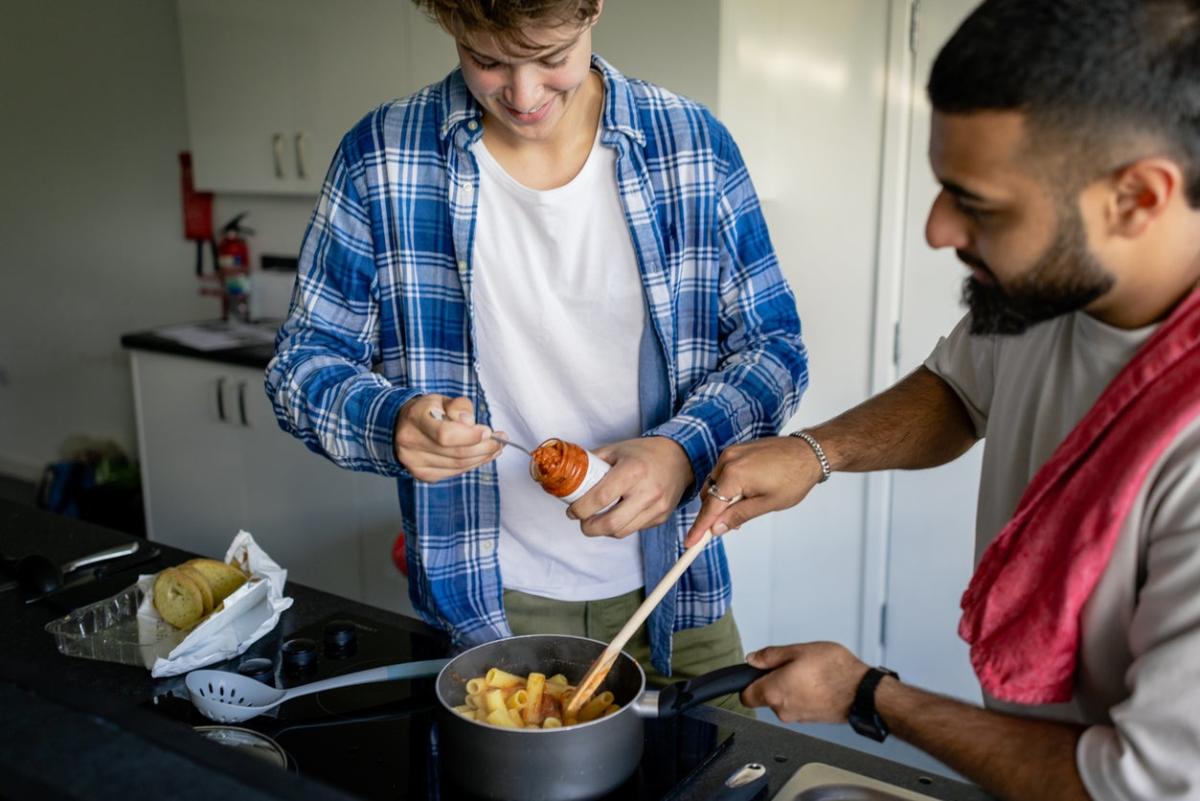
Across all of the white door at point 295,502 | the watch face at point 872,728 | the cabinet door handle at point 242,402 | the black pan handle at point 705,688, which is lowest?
the white door at point 295,502

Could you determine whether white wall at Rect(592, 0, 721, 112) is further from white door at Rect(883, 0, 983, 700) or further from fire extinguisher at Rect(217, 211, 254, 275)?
fire extinguisher at Rect(217, 211, 254, 275)

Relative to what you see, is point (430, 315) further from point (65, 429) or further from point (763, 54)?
point (65, 429)

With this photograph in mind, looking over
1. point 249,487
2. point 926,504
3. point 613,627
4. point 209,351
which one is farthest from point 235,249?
point 613,627

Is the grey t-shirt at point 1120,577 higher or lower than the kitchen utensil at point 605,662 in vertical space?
higher

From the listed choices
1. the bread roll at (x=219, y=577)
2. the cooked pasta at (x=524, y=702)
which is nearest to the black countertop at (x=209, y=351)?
the bread roll at (x=219, y=577)

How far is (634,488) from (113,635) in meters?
0.67

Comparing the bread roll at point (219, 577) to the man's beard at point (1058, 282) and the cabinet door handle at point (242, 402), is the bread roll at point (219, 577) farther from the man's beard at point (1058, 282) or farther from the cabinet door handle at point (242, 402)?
the cabinet door handle at point (242, 402)

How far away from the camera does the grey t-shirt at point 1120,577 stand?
77 centimetres

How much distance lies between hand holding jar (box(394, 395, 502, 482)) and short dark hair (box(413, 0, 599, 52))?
0.40 m

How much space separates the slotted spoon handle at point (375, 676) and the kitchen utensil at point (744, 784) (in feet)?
1.09

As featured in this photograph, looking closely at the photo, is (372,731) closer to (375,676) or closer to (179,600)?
(375,676)

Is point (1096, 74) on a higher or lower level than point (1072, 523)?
higher

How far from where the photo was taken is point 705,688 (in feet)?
3.25

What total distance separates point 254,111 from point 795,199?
5.83ft
